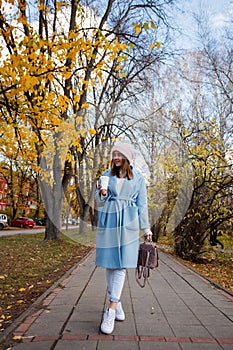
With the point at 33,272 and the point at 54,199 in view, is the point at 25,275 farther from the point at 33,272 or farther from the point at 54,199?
the point at 54,199

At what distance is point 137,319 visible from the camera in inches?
153

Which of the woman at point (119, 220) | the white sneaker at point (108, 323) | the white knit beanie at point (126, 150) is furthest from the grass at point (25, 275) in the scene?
the white knit beanie at point (126, 150)

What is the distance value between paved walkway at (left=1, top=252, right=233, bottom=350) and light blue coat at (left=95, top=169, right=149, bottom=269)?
64cm

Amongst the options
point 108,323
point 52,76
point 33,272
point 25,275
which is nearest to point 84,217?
point 33,272

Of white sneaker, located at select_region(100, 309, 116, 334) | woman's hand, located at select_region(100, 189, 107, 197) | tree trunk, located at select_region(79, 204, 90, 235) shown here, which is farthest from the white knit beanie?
tree trunk, located at select_region(79, 204, 90, 235)

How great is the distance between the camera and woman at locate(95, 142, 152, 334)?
12.0ft

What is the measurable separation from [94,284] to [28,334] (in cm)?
250

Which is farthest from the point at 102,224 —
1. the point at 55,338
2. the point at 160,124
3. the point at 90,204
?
the point at 90,204

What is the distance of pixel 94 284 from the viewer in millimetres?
5816

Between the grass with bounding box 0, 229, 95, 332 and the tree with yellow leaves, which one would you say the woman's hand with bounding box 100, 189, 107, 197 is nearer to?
the grass with bounding box 0, 229, 95, 332

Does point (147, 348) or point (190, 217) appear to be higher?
point (190, 217)

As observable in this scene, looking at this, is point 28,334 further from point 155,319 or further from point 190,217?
point 190,217

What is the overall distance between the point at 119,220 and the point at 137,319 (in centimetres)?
108

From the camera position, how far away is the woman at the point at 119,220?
366 cm
